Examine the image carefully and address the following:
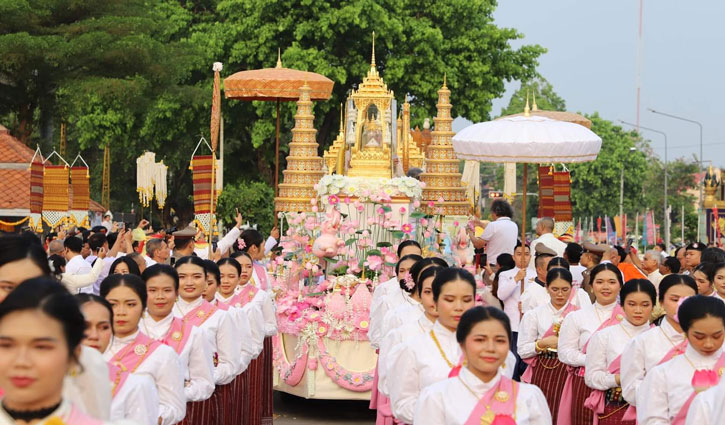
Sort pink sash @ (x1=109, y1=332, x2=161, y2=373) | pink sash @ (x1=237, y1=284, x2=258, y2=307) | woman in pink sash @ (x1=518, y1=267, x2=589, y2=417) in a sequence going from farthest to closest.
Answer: pink sash @ (x1=237, y1=284, x2=258, y2=307) → woman in pink sash @ (x1=518, y1=267, x2=589, y2=417) → pink sash @ (x1=109, y1=332, x2=161, y2=373)

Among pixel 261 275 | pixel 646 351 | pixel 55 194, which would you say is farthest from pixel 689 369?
pixel 55 194

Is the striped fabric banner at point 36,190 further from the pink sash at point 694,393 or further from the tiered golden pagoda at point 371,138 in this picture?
the pink sash at point 694,393

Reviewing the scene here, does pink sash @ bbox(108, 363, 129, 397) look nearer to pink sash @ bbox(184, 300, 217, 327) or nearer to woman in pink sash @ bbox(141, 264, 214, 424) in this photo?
woman in pink sash @ bbox(141, 264, 214, 424)

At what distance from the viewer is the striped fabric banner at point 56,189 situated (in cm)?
2186

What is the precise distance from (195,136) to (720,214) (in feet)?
47.4

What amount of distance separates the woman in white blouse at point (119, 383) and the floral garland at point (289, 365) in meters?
7.09

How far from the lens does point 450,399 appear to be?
5.55 meters

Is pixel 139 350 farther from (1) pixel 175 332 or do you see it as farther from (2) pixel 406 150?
(2) pixel 406 150

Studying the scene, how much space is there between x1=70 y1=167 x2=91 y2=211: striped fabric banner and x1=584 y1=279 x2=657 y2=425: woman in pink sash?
15.4m

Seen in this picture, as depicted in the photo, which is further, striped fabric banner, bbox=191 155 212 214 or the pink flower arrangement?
striped fabric banner, bbox=191 155 212 214

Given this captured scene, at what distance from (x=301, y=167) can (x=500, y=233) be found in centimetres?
514

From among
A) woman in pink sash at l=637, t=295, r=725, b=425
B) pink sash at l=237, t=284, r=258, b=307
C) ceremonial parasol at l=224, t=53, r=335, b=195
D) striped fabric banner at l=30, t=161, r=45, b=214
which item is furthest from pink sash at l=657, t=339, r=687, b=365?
striped fabric banner at l=30, t=161, r=45, b=214

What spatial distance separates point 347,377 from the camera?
12.9 m

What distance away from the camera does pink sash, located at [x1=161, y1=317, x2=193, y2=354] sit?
752 cm
